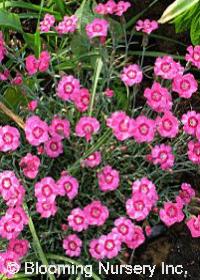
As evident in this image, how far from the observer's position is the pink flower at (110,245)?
1.23 meters

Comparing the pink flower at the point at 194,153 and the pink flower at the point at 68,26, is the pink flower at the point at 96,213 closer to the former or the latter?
the pink flower at the point at 194,153

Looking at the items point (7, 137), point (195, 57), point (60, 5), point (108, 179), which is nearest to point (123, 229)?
point (108, 179)

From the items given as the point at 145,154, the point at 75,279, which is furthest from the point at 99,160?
the point at 75,279

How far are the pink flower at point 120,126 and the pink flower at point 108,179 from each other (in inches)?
3.8

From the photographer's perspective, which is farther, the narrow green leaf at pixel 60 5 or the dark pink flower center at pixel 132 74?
the narrow green leaf at pixel 60 5

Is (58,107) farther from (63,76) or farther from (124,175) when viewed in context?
(124,175)

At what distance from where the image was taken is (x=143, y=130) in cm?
126

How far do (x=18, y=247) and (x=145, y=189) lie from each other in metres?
0.30

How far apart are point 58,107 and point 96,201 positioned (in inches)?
11.5

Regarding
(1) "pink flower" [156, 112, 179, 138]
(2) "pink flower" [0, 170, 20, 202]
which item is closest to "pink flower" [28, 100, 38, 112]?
(2) "pink flower" [0, 170, 20, 202]

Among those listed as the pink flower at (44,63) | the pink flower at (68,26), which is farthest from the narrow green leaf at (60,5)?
the pink flower at (44,63)

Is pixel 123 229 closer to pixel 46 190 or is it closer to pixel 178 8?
pixel 46 190

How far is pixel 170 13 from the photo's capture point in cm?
128

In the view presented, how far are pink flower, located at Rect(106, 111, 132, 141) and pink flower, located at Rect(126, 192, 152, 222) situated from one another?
0.13 meters
